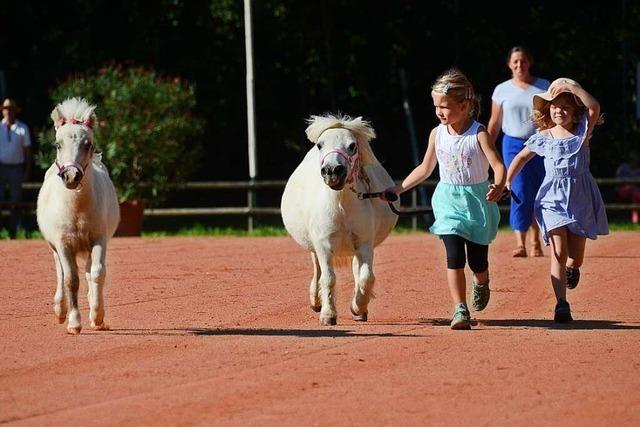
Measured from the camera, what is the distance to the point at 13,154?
22.1 metres

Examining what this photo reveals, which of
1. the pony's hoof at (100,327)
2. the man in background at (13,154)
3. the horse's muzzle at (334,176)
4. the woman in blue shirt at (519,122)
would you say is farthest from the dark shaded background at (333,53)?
the horse's muzzle at (334,176)

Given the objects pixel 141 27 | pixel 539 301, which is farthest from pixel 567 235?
pixel 141 27

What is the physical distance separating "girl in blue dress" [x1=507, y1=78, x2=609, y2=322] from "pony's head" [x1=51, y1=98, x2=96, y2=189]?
10.3 feet

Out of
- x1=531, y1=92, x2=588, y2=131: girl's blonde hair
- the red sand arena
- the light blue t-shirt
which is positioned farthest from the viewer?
the light blue t-shirt

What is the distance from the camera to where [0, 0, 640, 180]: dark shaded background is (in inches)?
1350

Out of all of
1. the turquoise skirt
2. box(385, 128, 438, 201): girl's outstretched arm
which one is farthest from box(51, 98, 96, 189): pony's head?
the turquoise skirt

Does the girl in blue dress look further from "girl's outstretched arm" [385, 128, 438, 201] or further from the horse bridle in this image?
the horse bridle

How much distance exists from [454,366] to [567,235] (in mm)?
2847

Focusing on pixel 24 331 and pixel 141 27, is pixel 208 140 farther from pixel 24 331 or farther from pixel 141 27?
pixel 24 331

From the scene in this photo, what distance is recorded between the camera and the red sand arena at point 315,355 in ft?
23.9

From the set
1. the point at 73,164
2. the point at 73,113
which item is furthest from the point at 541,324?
the point at 73,113

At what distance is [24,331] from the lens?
35.1 feet

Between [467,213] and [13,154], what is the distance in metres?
12.9

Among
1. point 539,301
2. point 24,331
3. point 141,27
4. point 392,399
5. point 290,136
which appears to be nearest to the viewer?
point 392,399
